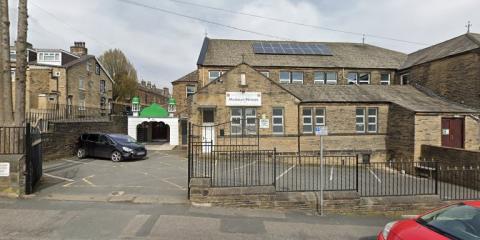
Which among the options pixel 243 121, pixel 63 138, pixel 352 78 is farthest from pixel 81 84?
pixel 352 78

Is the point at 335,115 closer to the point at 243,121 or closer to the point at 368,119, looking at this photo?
the point at 368,119

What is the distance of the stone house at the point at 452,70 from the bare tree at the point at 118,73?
38788mm

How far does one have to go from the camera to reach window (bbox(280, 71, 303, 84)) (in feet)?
82.4

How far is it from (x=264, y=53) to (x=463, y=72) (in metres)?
14.8

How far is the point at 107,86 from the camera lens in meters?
40.6

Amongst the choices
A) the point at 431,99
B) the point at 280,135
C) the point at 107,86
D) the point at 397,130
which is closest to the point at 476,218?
the point at 280,135

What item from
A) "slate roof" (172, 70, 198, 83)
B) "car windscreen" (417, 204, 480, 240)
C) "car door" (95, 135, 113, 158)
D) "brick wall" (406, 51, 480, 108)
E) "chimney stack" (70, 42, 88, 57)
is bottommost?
"car door" (95, 135, 113, 158)

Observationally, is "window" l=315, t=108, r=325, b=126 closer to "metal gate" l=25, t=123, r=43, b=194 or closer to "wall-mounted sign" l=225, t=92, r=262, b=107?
"wall-mounted sign" l=225, t=92, r=262, b=107

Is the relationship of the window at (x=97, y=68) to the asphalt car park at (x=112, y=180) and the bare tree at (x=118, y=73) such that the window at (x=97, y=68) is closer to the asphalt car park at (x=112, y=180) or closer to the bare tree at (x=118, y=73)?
the bare tree at (x=118, y=73)

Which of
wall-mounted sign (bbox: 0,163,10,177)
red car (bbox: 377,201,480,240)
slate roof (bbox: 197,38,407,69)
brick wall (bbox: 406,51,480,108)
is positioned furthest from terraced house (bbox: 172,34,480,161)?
red car (bbox: 377,201,480,240)

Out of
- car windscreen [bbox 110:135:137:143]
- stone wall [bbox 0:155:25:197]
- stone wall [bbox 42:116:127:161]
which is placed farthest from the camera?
car windscreen [bbox 110:135:137:143]

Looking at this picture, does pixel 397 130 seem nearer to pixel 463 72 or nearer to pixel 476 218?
pixel 463 72

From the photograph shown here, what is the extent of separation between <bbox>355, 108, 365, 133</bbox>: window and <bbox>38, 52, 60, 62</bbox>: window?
97.8 ft

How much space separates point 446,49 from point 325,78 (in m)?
9.13
